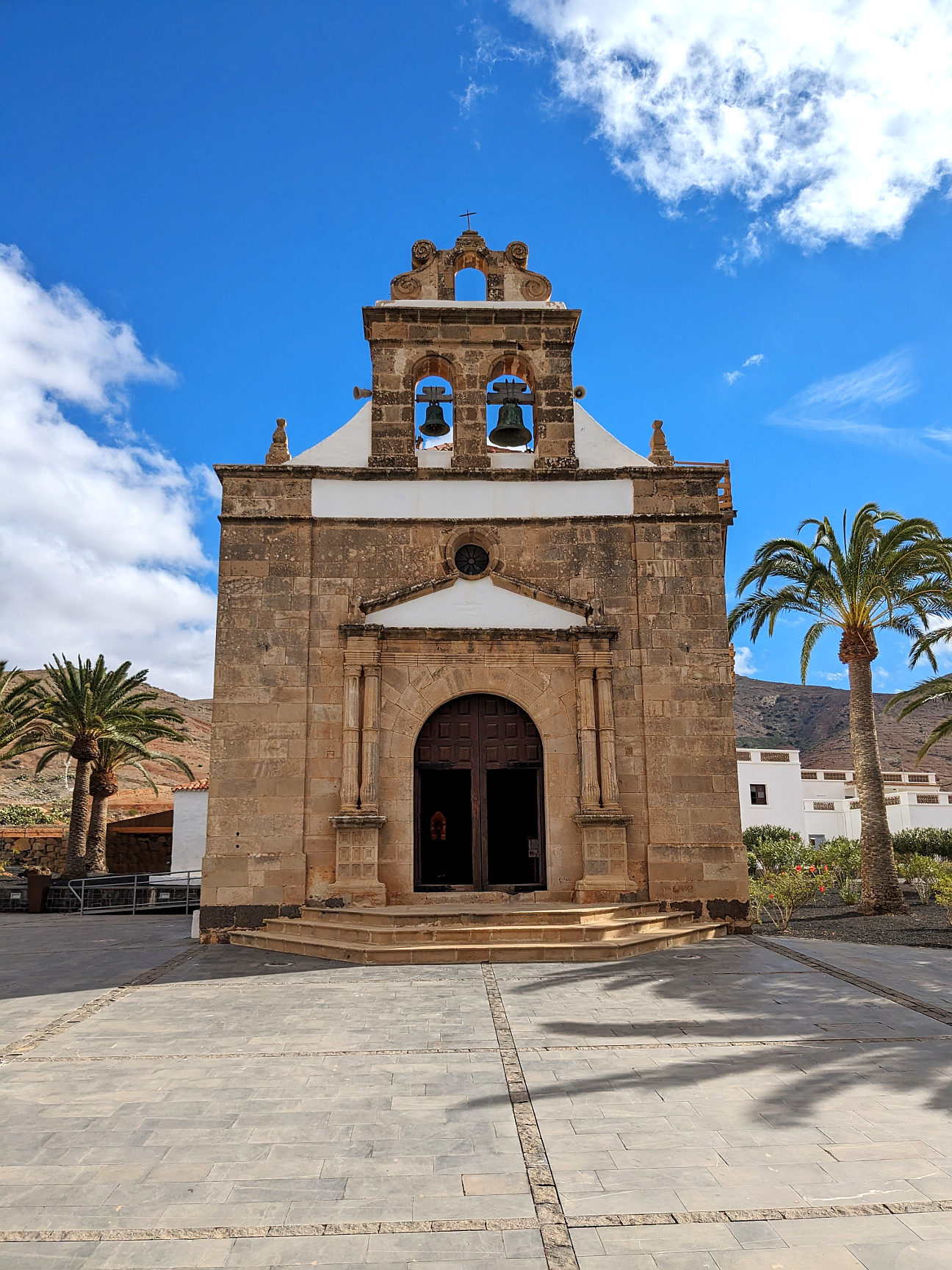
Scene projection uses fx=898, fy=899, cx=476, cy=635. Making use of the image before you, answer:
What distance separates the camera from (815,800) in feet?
126

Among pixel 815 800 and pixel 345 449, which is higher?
pixel 345 449

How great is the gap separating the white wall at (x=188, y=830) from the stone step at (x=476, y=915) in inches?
615

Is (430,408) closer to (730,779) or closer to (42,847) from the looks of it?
(730,779)

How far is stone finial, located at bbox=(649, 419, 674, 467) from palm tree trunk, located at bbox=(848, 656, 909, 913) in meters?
5.58

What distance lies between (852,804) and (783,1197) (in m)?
36.5

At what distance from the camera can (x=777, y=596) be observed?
16.9 meters

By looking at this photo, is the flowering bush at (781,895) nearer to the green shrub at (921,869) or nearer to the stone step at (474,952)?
the green shrub at (921,869)

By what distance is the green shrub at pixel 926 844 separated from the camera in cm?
2656

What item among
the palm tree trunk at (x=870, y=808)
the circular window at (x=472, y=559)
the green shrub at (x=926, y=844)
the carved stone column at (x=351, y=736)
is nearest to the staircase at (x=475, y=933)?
the carved stone column at (x=351, y=736)

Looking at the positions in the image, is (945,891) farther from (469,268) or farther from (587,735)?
(469,268)

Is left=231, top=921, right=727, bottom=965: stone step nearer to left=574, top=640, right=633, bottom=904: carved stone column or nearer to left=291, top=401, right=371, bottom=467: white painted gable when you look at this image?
left=574, top=640, right=633, bottom=904: carved stone column

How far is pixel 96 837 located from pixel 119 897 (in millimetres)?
4176

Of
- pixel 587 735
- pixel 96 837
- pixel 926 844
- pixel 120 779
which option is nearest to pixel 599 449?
pixel 587 735

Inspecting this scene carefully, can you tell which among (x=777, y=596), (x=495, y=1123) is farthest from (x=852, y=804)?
(x=495, y=1123)
